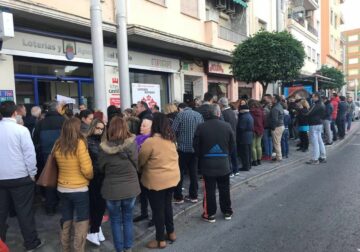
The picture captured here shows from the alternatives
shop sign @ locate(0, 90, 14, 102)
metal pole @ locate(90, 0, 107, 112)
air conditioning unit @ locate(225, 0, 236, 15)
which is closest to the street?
metal pole @ locate(90, 0, 107, 112)

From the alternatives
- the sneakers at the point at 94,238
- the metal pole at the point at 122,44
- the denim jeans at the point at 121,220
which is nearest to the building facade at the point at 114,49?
the metal pole at the point at 122,44

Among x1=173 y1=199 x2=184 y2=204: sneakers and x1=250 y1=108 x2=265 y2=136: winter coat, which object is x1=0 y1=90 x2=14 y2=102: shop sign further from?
x1=250 y1=108 x2=265 y2=136: winter coat

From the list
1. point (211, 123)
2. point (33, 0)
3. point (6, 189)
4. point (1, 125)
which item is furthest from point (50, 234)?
point (33, 0)

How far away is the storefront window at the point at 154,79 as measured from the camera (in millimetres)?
12656

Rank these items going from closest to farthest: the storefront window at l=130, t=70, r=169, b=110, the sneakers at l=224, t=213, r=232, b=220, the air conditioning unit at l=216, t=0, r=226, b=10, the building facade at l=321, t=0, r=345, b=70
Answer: the sneakers at l=224, t=213, r=232, b=220, the storefront window at l=130, t=70, r=169, b=110, the air conditioning unit at l=216, t=0, r=226, b=10, the building facade at l=321, t=0, r=345, b=70

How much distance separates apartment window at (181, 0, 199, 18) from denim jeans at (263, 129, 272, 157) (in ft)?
20.7

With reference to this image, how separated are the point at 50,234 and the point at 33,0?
5.77 meters

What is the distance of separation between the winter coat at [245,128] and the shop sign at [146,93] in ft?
8.98

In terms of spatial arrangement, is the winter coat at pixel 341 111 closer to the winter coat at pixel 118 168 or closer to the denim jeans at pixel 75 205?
the winter coat at pixel 118 168

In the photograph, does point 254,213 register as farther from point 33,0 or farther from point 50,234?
point 33,0

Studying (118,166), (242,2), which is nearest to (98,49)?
(118,166)

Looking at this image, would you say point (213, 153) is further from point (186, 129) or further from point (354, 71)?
point (354, 71)

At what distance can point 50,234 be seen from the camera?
5.07m

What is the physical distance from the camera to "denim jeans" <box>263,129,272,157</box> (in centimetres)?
1045
